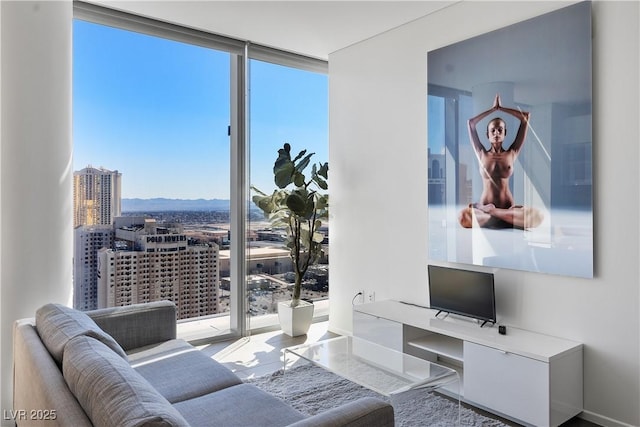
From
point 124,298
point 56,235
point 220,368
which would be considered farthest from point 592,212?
point 124,298

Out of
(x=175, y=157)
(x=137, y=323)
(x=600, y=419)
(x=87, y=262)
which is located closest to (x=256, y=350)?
(x=137, y=323)

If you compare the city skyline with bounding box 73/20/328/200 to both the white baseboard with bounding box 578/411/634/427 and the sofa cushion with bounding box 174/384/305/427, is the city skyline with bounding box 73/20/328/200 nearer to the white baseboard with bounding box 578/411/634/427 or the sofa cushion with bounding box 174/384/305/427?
the sofa cushion with bounding box 174/384/305/427

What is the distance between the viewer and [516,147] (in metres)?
3.00

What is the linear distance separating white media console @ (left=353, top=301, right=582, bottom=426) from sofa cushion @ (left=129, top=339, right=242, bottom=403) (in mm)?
1502

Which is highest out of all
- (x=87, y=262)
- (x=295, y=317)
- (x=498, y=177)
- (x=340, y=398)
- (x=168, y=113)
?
(x=168, y=113)

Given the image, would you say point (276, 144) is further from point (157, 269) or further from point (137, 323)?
point (137, 323)

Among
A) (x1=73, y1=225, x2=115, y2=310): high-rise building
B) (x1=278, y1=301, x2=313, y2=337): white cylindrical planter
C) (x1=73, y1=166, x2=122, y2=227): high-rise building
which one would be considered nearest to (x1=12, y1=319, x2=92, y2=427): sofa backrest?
(x1=73, y1=225, x2=115, y2=310): high-rise building

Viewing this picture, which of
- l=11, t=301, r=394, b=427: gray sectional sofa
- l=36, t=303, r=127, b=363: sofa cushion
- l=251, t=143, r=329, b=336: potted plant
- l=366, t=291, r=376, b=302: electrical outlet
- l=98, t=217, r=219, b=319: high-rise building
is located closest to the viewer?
l=11, t=301, r=394, b=427: gray sectional sofa

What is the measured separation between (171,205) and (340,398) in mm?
2199

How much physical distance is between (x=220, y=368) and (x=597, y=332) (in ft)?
7.19

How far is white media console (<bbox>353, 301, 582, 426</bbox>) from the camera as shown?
254cm

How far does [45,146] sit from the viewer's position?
→ 9.14 feet

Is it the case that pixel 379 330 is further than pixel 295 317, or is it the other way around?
pixel 295 317

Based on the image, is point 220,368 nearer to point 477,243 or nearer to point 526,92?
point 477,243
